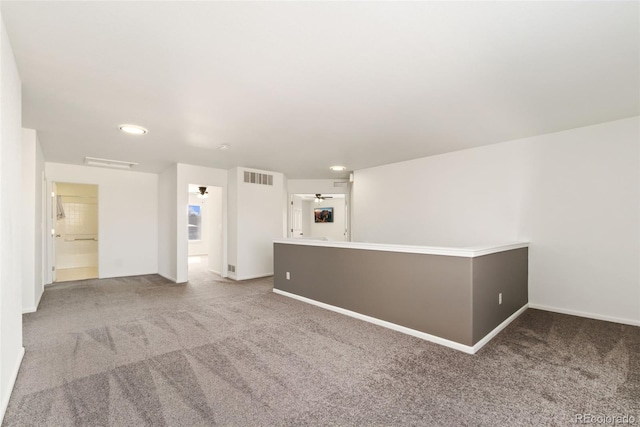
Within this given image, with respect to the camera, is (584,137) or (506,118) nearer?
(506,118)

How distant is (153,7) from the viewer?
5.54 feet

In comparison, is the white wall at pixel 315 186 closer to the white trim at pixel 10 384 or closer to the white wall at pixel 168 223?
the white wall at pixel 168 223

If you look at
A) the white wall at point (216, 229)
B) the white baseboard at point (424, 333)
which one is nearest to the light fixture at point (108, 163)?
the white wall at point (216, 229)

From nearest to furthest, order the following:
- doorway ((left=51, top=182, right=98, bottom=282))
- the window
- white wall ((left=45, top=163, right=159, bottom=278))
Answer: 1. white wall ((left=45, top=163, right=159, bottom=278))
2. doorway ((left=51, top=182, right=98, bottom=282))
3. the window

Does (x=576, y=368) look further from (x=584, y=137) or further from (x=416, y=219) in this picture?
(x=416, y=219)

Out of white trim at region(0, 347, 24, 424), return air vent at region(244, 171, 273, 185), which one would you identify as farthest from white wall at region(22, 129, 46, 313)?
return air vent at region(244, 171, 273, 185)

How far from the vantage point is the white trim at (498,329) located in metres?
2.88

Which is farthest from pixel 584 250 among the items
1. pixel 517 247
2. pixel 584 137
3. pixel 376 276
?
pixel 376 276

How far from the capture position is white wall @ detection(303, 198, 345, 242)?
1253cm

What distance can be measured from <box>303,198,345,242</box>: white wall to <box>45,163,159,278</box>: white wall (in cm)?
682

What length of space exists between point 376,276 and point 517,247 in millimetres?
2016

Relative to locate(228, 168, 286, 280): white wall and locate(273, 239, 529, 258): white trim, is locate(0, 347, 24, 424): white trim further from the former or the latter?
locate(228, 168, 286, 280): white wall

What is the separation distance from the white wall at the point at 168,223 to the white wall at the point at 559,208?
5.13m

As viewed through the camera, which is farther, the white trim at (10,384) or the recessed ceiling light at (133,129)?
the recessed ceiling light at (133,129)
